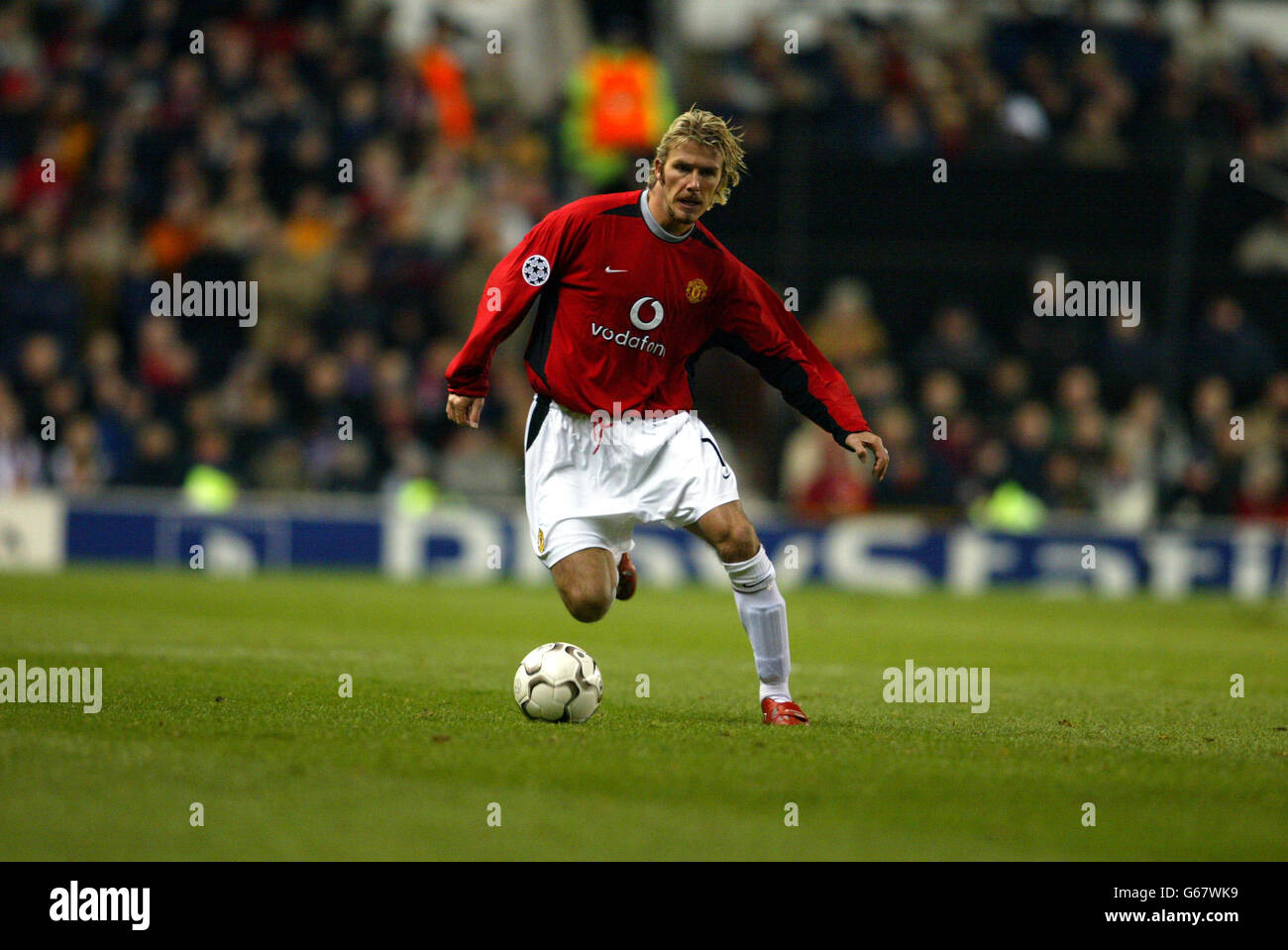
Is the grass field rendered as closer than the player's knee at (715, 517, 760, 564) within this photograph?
Yes

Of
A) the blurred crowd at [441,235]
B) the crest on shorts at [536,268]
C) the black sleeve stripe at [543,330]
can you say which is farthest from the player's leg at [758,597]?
the blurred crowd at [441,235]

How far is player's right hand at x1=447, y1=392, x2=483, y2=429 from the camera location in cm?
650

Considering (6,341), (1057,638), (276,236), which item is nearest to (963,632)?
(1057,638)

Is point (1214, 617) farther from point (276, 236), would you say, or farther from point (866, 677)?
point (276, 236)

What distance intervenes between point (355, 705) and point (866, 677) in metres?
3.12

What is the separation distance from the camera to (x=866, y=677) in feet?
29.2

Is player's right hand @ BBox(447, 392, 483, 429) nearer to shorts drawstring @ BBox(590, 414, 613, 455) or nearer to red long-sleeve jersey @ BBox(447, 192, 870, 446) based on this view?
red long-sleeve jersey @ BBox(447, 192, 870, 446)

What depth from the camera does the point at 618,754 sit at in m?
5.68

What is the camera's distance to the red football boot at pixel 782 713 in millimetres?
6570

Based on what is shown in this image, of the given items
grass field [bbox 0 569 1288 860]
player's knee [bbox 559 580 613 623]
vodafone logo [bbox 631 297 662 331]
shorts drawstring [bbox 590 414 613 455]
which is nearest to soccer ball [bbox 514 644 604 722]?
grass field [bbox 0 569 1288 860]

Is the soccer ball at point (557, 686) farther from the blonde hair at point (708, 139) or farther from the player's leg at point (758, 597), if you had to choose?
the blonde hair at point (708, 139)

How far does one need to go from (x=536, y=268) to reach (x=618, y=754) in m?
2.02

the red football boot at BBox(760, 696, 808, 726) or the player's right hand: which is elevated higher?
the player's right hand

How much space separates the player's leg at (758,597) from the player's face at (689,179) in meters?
1.16
